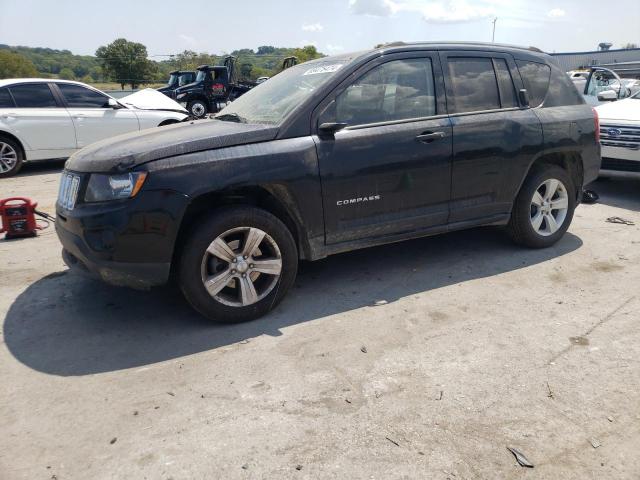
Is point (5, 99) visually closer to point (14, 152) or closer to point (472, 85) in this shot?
point (14, 152)

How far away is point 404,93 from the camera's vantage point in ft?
13.7

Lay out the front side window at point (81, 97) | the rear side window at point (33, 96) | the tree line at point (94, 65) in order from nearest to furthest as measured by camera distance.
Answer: the rear side window at point (33, 96)
the front side window at point (81, 97)
the tree line at point (94, 65)

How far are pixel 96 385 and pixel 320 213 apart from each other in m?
1.83

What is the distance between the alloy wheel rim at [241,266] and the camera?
3516mm

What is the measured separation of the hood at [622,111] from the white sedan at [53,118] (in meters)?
7.67

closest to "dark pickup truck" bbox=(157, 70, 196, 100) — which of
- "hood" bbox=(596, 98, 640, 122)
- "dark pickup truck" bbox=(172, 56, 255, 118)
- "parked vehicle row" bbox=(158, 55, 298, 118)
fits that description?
"parked vehicle row" bbox=(158, 55, 298, 118)

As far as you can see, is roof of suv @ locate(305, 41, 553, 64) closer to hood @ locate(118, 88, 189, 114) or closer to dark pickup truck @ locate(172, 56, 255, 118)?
hood @ locate(118, 88, 189, 114)

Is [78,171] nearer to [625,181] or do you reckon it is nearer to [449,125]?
[449,125]

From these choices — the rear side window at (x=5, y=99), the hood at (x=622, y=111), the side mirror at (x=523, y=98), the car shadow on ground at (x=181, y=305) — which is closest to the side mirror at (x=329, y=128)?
the car shadow on ground at (x=181, y=305)

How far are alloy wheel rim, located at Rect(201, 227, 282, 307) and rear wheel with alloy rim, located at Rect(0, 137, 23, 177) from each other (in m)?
7.08

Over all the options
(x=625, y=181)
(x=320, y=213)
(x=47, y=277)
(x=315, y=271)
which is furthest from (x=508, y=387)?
(x=625, y=181)

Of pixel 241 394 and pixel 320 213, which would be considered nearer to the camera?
pixel 241 394

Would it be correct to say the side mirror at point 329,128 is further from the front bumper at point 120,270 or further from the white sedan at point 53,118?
the white sedan at point 53,118

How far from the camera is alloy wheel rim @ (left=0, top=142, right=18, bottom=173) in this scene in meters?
8.78
